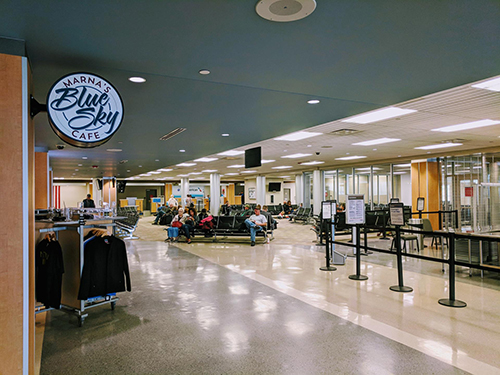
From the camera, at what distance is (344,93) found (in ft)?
14.5

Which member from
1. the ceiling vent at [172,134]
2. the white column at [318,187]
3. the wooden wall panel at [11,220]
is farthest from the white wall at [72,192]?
the wooden wall panel at [11,220]

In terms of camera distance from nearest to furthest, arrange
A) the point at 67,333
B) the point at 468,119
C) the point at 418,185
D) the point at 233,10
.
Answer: the point at 233,10
the point at 67,333
the point at 468,119
the point at 418,185

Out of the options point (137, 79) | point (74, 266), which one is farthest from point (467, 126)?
point (74, 266)

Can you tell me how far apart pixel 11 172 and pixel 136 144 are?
6.53m

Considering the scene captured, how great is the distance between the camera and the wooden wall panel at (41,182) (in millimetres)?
8453

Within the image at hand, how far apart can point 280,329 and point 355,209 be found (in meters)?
4.14

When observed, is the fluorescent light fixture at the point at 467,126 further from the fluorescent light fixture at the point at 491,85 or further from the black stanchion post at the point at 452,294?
the black stanchion post at the point at 452,294

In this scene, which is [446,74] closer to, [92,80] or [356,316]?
[356,316]

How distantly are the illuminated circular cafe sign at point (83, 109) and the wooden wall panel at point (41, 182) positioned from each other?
672 cm

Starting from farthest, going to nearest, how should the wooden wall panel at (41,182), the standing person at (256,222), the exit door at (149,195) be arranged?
the exit door at (149,195), the standing person at (256,222), the wooden wall panel at (41,182)

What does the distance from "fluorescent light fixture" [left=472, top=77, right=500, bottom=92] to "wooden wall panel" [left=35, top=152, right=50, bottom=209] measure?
9.20m

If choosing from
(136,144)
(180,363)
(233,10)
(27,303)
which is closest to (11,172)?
(27,303)

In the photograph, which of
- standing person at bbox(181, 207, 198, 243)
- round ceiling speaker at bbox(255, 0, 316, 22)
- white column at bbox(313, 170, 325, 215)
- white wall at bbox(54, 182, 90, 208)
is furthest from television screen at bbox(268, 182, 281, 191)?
round ceiling speaker at bbox(255, 0, 316, 22)

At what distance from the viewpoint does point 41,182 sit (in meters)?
8.57
